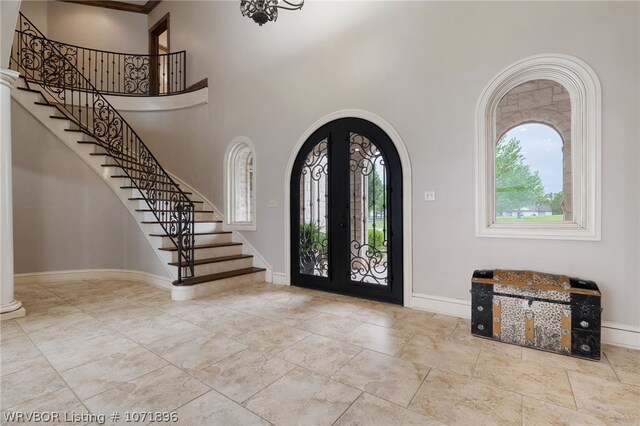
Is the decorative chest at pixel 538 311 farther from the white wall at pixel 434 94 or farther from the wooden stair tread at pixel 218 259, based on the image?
the wooden stair tread at pixel 218 259

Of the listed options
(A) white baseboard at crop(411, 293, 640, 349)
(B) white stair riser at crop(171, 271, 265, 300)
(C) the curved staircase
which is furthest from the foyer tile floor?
(C) the curved staircase

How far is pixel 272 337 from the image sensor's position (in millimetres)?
2814

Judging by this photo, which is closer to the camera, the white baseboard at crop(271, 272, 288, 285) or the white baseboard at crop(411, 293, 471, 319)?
the white baseboard at crop(411, 293, 471, 319)

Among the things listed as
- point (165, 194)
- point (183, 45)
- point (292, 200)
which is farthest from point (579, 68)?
point (183, 45)

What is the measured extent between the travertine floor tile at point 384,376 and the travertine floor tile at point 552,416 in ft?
2.01

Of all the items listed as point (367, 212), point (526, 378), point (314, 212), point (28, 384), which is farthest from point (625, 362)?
point (28, 384)

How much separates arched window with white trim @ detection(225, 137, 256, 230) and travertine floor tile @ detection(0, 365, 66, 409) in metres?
3.53

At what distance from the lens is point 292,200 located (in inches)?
188

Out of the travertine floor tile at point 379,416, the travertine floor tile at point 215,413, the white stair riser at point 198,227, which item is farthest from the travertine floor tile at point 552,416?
the white stair riser at point 198,227

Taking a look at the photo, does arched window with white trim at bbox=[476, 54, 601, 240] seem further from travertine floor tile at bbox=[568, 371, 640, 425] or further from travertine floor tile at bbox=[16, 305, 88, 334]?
travertine floor tile at bbox=[16, 305, 88, 334]

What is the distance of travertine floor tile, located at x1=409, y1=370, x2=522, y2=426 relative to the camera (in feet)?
5.64

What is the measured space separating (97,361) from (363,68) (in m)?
4.18

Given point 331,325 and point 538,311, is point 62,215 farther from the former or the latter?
point 538,311

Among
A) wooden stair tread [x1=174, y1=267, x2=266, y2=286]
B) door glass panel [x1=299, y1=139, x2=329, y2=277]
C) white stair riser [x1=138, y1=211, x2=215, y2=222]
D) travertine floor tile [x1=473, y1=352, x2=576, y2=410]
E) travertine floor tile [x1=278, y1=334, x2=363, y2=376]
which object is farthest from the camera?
white stair riser [x1=138, y1=211, x2=215, y2=222]
